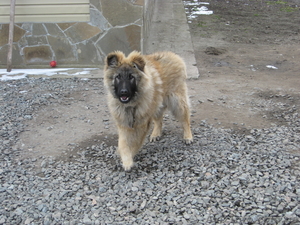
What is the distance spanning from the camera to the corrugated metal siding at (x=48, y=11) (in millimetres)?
7977

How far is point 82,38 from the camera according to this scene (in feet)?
26.8

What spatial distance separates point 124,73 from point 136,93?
0.32 meters

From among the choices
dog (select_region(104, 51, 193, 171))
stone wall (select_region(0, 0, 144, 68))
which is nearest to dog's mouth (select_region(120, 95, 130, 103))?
dog (select_region(104, 51, 193, 171))

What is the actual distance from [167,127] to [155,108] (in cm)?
114

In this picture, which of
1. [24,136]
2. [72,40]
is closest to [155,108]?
[24,136]

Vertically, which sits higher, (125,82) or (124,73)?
(124,73)

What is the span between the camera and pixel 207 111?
5.78 meters

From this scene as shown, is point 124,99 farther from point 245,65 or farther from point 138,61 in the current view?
point 245,65

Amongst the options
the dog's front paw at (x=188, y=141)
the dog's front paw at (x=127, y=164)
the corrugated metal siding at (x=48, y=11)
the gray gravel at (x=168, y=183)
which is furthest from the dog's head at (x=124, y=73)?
the corrugated metal siding at (x=48, y=11)

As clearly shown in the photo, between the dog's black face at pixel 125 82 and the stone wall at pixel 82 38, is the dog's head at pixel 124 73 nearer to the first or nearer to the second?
the dog's black face at pixel 125 82

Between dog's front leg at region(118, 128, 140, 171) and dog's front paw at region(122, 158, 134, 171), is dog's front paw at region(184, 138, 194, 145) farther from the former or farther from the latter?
dog's front paw at region(122, 158, 134, 171)

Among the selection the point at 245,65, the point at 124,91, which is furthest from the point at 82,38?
the point at 124,91

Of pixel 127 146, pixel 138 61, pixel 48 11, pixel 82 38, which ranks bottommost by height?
pixel 127 146

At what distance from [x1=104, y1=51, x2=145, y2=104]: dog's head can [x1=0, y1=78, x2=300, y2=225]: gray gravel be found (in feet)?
3.30
